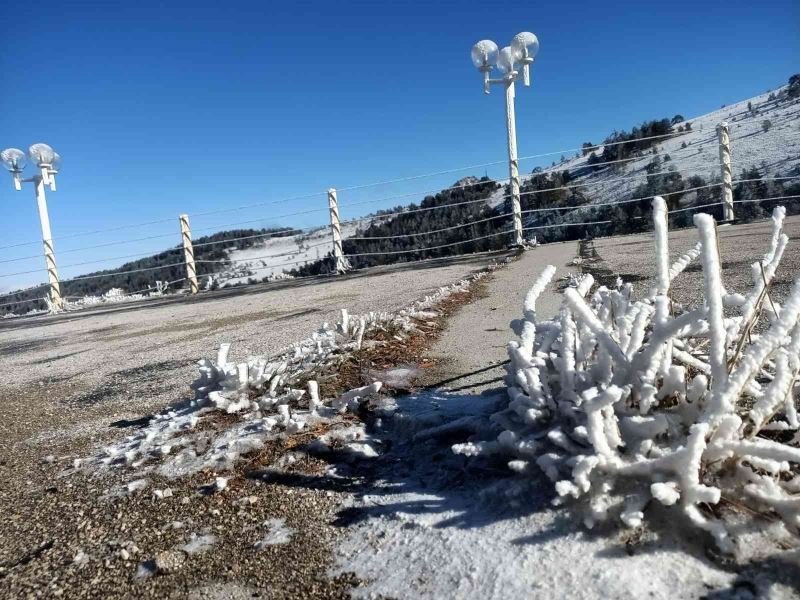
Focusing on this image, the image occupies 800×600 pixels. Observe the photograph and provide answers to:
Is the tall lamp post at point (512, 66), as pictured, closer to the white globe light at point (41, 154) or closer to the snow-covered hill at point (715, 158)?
the snow-covered hill at point (715, 158)

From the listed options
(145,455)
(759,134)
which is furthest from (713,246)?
(759,134)

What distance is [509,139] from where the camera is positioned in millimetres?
7410

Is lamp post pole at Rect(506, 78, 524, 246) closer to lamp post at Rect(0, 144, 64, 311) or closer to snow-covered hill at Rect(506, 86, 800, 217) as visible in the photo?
snow-covered hill at Rect(506, 86, 800, 217)

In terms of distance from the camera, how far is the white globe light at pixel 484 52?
24.3 ft

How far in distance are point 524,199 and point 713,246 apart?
12521 millimetres

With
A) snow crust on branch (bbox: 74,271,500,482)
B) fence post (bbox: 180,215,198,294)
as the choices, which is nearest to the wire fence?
fence post (bbox: 180,215,198,294)

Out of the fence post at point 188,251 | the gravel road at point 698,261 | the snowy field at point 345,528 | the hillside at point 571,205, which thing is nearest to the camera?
the snowy field at point 345,528

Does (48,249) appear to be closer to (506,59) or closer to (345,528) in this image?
(506,59)

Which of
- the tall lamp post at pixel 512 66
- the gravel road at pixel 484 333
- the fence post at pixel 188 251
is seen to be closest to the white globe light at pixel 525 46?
the tall lamp post at pixel 512 66

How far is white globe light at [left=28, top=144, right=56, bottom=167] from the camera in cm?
900

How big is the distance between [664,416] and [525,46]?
24.3ft

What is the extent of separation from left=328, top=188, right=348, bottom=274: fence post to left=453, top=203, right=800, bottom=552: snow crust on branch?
644 centimetres

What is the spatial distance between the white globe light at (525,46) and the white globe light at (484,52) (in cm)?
27

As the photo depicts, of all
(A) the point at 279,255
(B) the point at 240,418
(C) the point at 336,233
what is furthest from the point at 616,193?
(B) the point at 240,418
